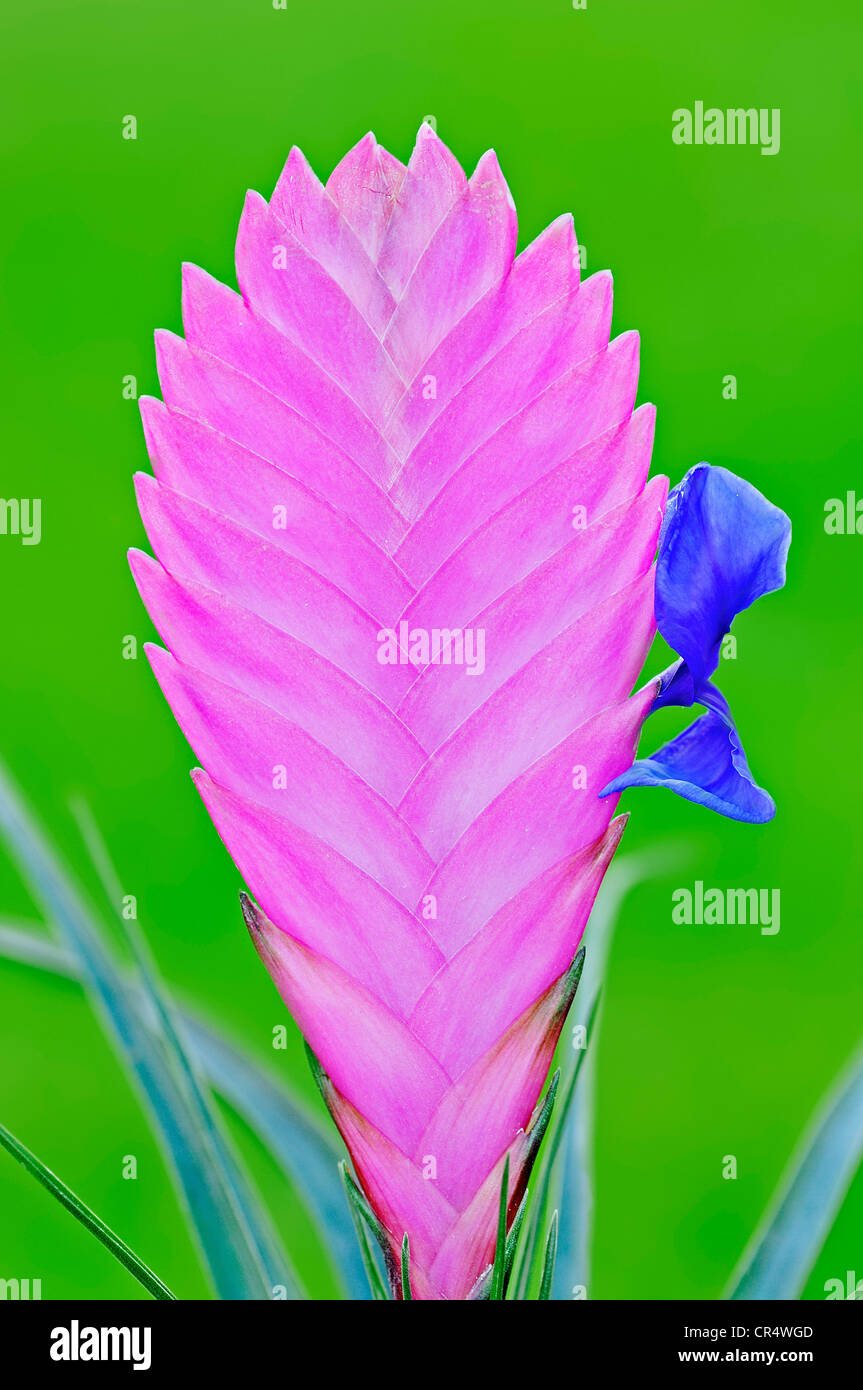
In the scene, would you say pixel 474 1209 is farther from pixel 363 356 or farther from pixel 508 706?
pixel 363 356

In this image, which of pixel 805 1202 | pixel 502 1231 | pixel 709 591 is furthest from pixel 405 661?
pixel 805 1202

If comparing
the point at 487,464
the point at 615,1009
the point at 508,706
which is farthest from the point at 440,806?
the point at 615,1009

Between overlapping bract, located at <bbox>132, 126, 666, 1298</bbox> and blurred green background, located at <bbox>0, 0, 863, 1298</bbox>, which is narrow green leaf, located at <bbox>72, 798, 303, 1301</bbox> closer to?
blurred green background, located at <bbox>0, 0, 863, 1298</bbox>

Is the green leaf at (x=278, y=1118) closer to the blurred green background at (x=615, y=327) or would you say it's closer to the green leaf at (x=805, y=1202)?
the blurred green background at (x=615, y=327)

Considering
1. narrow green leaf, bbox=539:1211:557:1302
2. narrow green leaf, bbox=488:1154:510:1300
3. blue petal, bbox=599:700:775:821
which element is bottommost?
narrow green leaf, bbox=539:1211:557:1302

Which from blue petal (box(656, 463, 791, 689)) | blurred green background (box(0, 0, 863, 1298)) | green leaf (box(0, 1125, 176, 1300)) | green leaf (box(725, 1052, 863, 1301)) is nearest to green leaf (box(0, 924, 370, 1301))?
blurred green background (box(0, 0, 863, 1298))

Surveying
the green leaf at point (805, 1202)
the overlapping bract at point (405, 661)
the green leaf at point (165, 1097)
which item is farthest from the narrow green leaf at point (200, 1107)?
the green leaf at point (805, 1202)
